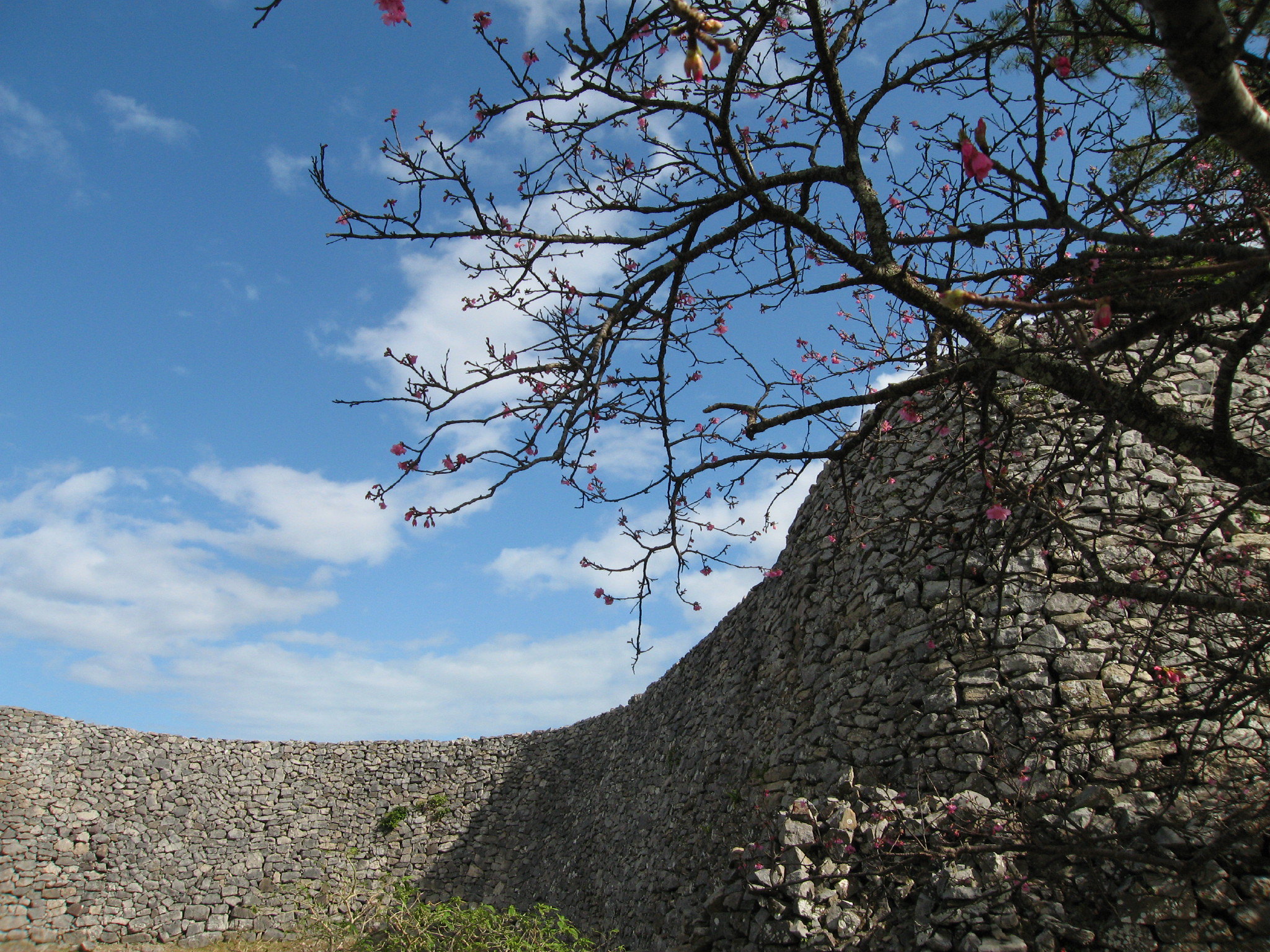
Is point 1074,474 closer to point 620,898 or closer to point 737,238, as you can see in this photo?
point 737,238

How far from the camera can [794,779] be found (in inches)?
288

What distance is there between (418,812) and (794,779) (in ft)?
41.3

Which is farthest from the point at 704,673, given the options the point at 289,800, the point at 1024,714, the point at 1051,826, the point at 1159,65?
the point at 289,800

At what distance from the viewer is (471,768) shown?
1780 cm

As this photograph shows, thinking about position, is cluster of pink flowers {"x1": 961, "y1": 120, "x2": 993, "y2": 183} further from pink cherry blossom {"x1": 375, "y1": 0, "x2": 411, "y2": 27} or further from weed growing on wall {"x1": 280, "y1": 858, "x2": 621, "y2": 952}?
weed growing on wall {"x1": 280, "y1": 858, "x2": 621, "y2": 952}

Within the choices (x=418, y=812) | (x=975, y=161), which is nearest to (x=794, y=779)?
(x=975, y=161)

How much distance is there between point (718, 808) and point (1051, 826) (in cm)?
497

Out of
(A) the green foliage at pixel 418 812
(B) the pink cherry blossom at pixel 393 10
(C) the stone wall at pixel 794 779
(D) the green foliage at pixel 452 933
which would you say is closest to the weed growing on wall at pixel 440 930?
(D) the green foliage at pixel 452 933

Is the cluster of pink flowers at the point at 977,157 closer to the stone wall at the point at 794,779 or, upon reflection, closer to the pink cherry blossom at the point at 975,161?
the pink cherry blossom at the point at 975,161

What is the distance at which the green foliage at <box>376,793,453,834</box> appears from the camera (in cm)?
1662

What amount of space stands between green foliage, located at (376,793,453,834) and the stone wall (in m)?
0.17

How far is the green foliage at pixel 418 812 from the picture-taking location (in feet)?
54.5

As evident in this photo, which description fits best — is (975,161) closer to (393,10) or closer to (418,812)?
(393,10)

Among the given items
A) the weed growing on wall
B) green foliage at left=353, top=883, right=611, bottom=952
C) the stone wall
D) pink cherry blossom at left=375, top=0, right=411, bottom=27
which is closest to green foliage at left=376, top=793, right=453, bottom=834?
the stone wall
